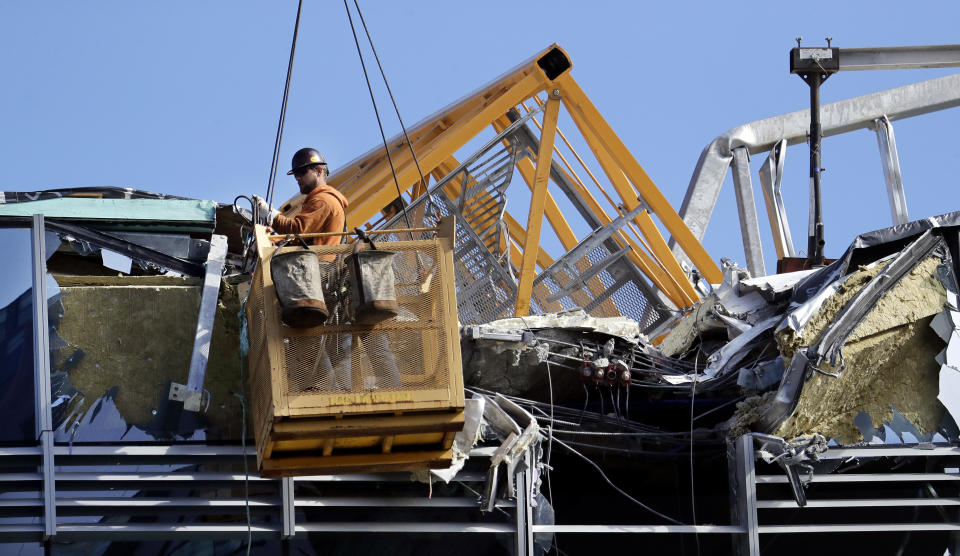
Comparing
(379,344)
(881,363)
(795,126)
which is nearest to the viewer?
(379,344)

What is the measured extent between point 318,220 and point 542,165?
5916 millimetres

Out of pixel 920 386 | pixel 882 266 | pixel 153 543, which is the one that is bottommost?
pixel 153 543

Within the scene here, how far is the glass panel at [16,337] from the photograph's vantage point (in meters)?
11.3

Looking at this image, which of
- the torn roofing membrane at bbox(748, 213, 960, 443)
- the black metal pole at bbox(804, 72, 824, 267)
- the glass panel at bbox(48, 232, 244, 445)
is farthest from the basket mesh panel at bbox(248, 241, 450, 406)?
the black metal pole at bbox(804, 72, 824, 267)

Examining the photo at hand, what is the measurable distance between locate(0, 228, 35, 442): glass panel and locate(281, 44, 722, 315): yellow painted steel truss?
4.10m

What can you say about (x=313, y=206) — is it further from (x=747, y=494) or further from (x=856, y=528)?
(x=856, y=528)

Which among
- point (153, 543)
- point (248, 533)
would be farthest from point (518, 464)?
point (153, 543)

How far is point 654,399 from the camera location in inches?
495

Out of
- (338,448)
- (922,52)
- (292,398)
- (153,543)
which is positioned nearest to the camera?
(292,398)

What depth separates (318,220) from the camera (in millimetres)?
10008

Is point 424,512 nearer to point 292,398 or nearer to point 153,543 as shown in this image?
point 153,543

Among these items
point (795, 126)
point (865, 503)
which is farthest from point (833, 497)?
point (795, 126)

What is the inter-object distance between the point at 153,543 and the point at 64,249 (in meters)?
2.65

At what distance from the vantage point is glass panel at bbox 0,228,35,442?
11312 millimetres
